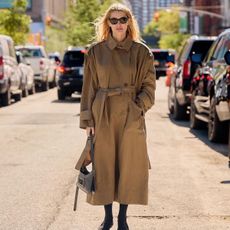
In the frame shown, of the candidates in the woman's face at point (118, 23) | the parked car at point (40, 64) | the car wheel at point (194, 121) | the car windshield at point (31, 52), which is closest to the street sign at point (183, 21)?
the parked car at point (40, 64)

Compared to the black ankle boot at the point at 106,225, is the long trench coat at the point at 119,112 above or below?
above

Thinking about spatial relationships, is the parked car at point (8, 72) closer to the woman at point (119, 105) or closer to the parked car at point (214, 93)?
the parked car at point (214, 93)

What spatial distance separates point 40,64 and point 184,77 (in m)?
18.3

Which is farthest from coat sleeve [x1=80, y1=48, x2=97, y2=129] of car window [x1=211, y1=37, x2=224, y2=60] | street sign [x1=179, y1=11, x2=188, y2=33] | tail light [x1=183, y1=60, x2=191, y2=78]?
street sign [x1=179, y1=11, x2=188, y2=33]

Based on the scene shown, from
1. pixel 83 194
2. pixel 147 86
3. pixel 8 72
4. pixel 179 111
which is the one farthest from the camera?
pixel 8 72

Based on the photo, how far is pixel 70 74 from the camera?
93.1 ft

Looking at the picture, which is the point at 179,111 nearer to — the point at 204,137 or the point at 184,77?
the point at 184,77

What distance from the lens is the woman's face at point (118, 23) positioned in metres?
6.23

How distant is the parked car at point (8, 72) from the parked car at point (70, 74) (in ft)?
4.93

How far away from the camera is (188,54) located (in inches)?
749

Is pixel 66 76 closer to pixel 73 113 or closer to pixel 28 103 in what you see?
pixel 28 103

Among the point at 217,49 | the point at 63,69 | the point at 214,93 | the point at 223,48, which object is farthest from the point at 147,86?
the point at 63,69

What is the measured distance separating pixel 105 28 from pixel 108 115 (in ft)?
2.18

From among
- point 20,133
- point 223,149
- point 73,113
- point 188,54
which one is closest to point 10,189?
point 223,149
